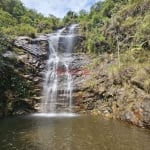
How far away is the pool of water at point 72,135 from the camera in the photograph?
44.6ft

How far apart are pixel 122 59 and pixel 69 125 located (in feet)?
29.9

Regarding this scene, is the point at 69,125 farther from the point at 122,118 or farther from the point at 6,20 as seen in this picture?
the point at 6,20

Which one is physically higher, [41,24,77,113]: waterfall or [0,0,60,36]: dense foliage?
[0,0,60,36]: dense foliage

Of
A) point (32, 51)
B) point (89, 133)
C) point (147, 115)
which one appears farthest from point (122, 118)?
point (32, 51)

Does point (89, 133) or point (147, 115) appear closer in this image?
point (89, 133)

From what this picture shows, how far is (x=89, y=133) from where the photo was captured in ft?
52.9

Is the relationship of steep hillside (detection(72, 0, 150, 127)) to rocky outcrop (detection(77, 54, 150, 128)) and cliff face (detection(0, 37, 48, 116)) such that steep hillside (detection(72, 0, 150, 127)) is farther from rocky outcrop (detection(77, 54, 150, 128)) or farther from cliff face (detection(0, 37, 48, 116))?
cliff face (detection(0, 37, 48, 116))

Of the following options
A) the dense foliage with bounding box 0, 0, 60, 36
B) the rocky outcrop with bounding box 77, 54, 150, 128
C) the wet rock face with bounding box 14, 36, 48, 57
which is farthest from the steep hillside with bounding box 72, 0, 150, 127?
the dense foliage with bounding box 0, 0, 60, 36

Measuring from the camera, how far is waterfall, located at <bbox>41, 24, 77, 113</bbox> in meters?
25.2

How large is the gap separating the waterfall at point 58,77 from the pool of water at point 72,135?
4828 mm

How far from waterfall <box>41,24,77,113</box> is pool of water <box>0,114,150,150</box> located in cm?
483

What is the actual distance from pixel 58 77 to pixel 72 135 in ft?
42.7

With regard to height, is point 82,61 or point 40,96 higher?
point 82,61

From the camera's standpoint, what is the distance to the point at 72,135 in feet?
51.5
